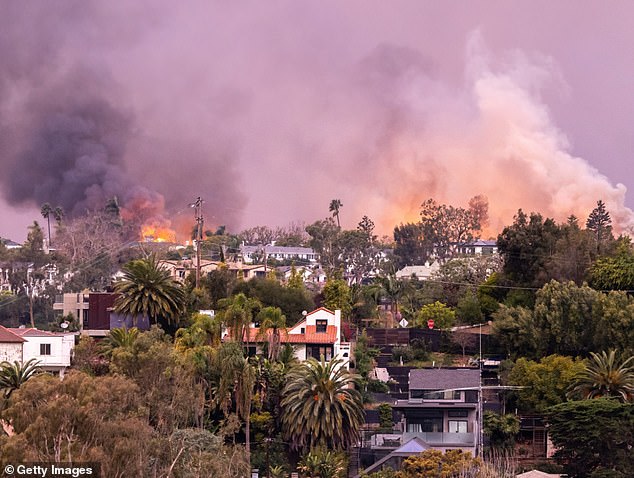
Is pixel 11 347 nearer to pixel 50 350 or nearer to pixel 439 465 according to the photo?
pixel 50 350

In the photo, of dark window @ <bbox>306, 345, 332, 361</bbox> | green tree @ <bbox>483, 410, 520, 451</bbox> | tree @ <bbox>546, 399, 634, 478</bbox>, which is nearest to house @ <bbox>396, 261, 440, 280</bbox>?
dark window @ <bbox>306, 345, 332, 361</bbox>

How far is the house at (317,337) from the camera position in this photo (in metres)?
72.0

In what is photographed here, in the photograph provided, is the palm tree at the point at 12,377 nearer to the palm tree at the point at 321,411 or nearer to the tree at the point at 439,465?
the palm tree at the point at 321,411

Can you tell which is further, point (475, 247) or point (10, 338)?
point (475, 247)

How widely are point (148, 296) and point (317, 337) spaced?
1054cm

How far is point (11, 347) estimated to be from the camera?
73125mm

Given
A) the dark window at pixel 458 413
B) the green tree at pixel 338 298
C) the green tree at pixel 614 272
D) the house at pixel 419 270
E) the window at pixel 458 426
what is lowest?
the window at pixel 458 426

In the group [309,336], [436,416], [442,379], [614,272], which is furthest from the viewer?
[614,272]

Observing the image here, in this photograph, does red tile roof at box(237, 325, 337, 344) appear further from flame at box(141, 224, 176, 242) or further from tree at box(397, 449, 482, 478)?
flame at box(141, 224, 176, 242)

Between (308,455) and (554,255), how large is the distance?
3418cm

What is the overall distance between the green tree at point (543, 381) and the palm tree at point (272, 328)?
13.5 m

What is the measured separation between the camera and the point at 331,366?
200 ft

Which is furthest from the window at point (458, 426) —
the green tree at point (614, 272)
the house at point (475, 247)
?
the house at point (475, 247)

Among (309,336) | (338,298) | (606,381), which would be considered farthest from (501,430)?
(338,298)
